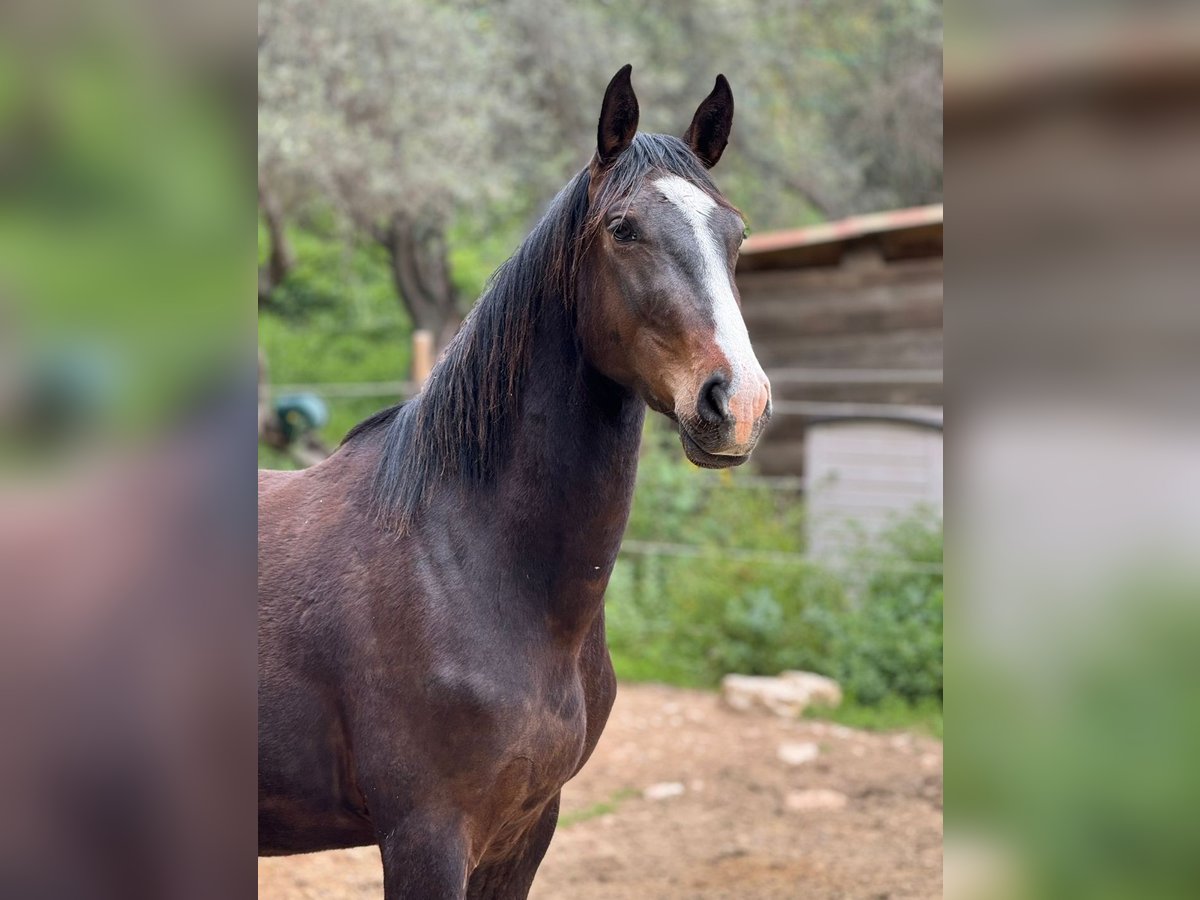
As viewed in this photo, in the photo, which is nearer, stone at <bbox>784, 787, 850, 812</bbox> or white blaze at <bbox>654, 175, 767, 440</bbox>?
white blaze at <bbox>654, 175, 767, 440</bbox>

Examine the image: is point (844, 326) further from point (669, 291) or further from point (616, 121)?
point (669, 291)

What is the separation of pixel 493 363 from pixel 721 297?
19.6 inches

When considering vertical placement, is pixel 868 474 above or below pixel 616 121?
below

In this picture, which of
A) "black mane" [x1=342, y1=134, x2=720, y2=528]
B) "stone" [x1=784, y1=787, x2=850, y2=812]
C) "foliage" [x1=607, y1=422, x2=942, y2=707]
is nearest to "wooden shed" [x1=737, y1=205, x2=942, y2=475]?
"foliage" [x1=607, y1=422, x2=942, y2=707]

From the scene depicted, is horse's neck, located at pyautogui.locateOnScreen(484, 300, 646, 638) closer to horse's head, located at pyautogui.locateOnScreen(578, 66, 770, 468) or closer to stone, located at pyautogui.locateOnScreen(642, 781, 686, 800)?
horse's head, located at pyautogui.locateOnScreen(578, 66, 770, 468)

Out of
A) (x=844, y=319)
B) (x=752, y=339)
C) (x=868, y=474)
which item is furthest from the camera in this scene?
(x=752, y=339)

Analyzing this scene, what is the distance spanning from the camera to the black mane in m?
2.07

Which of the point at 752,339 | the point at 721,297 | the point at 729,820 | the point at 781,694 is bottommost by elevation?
the point at 729,820

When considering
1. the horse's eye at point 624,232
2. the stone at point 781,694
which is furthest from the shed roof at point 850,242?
the horse's eye at point 624,232

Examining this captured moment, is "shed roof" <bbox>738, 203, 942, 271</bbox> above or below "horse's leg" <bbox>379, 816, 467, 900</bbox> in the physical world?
above

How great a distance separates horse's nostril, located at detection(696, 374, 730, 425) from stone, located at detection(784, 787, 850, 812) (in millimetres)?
3418

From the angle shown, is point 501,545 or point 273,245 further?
point 273,245

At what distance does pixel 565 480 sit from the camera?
2072 mm
